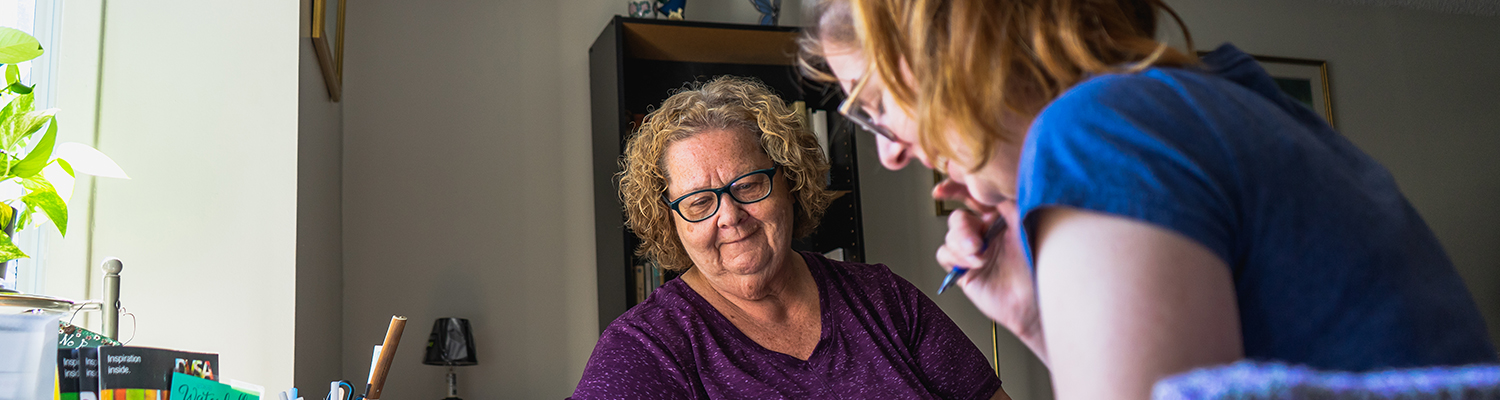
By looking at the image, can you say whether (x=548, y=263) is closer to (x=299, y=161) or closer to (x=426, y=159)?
(x=426, y=159)

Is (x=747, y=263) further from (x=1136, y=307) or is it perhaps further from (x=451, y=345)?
(x=1136, y=307)

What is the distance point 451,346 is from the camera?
257 centimetres

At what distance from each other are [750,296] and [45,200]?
107 centimetres

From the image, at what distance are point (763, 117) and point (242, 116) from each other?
0.90 meters

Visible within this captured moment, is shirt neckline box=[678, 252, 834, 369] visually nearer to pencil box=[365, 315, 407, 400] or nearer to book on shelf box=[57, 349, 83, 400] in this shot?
pencil box=[365, 315, 407, 400]

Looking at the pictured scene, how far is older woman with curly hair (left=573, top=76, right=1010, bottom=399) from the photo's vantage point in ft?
5.12

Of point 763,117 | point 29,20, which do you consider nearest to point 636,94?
point 763,117

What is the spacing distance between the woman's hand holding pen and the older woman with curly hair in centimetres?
93

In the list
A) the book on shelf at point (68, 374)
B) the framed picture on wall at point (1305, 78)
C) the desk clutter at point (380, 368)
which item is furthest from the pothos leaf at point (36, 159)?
the framed picture on wall at point (1305, 78)

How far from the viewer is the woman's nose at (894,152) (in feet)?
2.19

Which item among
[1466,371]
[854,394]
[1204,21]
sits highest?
[1204,21]

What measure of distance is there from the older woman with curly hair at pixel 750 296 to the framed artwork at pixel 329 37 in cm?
63

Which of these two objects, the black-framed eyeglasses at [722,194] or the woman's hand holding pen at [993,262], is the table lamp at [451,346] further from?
the woman's hand holding pen at [993,262]

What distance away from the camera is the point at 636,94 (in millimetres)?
3004
